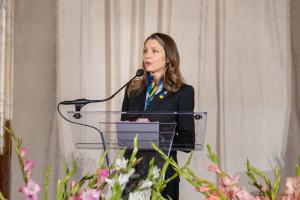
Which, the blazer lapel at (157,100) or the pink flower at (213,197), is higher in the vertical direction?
the blazer lapel at (157,100)

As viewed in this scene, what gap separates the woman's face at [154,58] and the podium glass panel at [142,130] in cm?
48

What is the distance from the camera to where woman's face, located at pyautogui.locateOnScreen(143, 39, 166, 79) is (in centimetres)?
232

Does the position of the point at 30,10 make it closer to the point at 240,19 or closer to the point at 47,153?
the point at 47,153

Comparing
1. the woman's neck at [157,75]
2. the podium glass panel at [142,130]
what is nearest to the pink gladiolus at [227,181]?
the podium glass panel at [142,130]

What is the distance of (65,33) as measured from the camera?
357 cm

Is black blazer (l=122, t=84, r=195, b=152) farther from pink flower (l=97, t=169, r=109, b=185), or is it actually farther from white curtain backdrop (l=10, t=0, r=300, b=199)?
white curtain backdrop (l=10, t=0, r=300, b=199)

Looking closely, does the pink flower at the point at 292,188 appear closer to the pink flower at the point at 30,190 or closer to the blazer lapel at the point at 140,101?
the pink flower at the point at 30,190

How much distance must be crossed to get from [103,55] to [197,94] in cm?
75

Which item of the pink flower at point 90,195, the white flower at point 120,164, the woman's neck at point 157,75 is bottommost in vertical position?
Result: the pink flower at point 90,195

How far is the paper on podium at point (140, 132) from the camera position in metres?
1.55

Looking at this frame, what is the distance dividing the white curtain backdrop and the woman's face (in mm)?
1138

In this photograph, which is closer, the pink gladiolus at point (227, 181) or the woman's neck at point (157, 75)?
the pink gladiolus at point (227, 181)

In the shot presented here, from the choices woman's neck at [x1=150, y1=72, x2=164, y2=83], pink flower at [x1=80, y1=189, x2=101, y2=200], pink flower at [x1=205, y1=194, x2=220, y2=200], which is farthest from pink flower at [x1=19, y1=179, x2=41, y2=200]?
woman's neck at [x1=150, y1=72, x2=164, y2=83]

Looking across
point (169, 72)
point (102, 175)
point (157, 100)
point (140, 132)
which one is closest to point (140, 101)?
point (157, 100)
